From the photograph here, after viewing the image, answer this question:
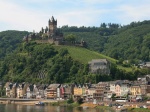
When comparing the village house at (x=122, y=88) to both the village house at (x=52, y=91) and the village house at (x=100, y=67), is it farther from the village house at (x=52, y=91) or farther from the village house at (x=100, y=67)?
the village house at (x=52, y=91)

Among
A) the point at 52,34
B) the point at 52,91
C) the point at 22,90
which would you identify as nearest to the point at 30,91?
the point at 22,90

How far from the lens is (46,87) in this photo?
131375 millimetres

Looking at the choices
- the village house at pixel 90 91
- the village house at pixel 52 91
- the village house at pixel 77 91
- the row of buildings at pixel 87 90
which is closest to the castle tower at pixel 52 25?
the row of buildings at pixel 87 90

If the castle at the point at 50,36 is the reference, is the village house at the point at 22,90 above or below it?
below

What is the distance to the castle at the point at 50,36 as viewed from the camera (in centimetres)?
16300

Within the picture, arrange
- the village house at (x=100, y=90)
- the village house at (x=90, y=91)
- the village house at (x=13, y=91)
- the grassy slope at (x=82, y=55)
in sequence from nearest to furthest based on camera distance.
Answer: the village house at (x=100, y=90) → the village house at (x=90, y=91) → the village house at (x=13, y=91) → the grassy slope at (x=82, y=55)

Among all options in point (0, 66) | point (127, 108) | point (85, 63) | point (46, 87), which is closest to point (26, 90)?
point (46, 87)

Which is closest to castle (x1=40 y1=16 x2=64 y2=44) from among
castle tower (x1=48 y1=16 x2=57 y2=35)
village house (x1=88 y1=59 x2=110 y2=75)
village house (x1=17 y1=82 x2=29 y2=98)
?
castle tower (x1=48 y1=16 x2=57 y2=35)

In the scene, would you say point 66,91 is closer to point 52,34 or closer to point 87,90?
point 87,90

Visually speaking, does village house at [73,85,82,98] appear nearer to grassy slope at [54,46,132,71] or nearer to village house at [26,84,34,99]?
village house at [26,84,34,99]

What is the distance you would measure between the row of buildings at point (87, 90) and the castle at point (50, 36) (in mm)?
26531

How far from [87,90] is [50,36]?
51.4m

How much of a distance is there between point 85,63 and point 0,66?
38.2 metres

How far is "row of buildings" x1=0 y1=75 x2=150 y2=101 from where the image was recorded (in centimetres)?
10494
